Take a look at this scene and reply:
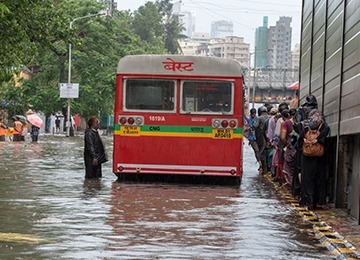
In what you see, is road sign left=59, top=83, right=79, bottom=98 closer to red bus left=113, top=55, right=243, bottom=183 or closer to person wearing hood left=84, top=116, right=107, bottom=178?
person wearing hood left=84, top=116, right=107, bottom=178

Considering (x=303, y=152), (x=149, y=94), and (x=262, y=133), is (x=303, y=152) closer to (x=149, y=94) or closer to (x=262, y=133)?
(x=149, y=94)

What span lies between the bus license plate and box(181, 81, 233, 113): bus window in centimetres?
40

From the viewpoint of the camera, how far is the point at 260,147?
24.4 meters

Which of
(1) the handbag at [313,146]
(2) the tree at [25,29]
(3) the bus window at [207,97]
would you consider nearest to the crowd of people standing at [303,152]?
(1) the handbag at [313,146]

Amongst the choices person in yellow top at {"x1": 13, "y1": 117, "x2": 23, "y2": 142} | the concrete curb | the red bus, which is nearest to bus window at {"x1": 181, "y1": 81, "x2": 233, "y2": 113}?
the red bus

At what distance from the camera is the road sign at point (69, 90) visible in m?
62.4

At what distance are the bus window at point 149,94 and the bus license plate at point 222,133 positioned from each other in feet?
3.35

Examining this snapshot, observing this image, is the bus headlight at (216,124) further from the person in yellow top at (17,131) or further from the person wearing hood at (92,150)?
the person in yellow top at (17,131)

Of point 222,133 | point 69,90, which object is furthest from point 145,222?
point 69,90

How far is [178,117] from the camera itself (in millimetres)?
19469

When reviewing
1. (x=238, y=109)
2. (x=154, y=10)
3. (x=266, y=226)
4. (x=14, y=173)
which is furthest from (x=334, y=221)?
(x=154, y=10)

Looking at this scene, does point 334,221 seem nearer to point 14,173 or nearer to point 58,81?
point 14,173

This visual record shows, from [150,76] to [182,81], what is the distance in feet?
2.18

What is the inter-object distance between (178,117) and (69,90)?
144ft
